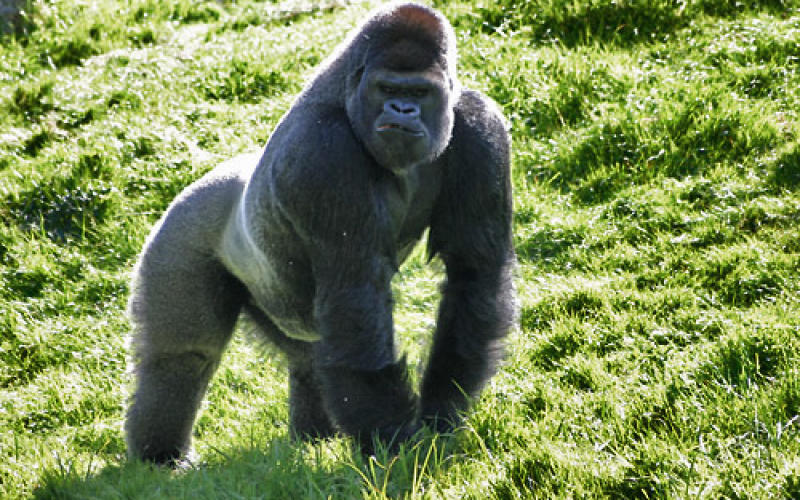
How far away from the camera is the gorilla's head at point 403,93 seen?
3.16m

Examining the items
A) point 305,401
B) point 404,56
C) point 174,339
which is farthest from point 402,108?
point 305,401

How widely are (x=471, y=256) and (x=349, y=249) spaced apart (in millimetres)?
535

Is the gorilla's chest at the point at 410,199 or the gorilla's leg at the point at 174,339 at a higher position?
the gorilla's chest at the point at 410,199

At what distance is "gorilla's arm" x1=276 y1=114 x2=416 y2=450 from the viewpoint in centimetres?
318

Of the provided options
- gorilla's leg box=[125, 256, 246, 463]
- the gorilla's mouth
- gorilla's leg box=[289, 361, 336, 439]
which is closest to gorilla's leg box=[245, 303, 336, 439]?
gorilla's leg box=[289, 361, 336, 439]

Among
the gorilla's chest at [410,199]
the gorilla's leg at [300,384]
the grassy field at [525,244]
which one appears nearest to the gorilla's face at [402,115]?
the gorilla's chest at [410,199]

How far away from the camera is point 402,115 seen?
3139 millimetres

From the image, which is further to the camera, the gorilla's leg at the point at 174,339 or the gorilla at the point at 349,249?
the gorilla's leg at the point at 174,339

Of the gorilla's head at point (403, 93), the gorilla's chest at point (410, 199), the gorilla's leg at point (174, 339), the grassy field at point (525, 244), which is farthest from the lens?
the gorilla's leg at point (174, 339)

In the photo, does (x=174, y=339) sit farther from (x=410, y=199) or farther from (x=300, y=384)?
(x=410, y=199)

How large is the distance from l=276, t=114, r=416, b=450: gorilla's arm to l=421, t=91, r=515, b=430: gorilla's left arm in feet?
0.92

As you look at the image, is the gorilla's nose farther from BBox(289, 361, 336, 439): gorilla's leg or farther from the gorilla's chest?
BBox(289, 361, 336, 439): gorilla's leg

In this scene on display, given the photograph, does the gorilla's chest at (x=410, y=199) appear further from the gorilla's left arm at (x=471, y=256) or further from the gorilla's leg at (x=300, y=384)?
the gorilla's leg at (x=300, y=384)

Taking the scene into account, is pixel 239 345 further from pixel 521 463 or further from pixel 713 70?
pixel 713 70
